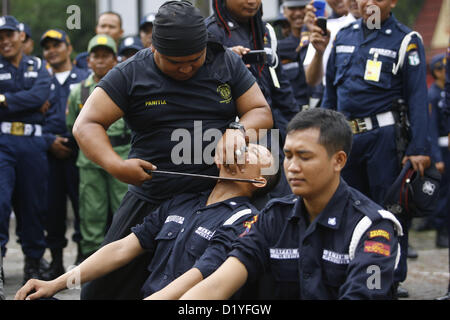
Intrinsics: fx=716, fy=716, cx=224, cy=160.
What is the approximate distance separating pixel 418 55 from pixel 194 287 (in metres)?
2.98

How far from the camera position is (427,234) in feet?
31.6

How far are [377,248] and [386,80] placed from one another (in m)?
2.64

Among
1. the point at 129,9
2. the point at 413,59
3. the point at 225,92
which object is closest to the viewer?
the point at 225,92

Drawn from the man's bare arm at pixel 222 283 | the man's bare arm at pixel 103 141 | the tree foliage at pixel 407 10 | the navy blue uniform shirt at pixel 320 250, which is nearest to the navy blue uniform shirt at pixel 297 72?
the man's bare arm at pixel 103 141

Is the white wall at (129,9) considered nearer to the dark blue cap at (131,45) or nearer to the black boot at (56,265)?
the dark blue cap at (131,45)

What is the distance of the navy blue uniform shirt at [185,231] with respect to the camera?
3.51 m

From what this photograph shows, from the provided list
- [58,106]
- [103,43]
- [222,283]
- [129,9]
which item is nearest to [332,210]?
[222,283]

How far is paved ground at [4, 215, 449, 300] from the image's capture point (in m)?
5.86

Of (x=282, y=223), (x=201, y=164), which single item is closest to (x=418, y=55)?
(x=201, y=164)

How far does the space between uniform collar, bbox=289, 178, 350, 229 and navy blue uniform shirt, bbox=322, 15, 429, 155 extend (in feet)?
7.35

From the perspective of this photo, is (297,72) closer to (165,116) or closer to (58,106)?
(58,106)

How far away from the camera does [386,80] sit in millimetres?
5203

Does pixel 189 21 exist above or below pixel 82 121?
above
